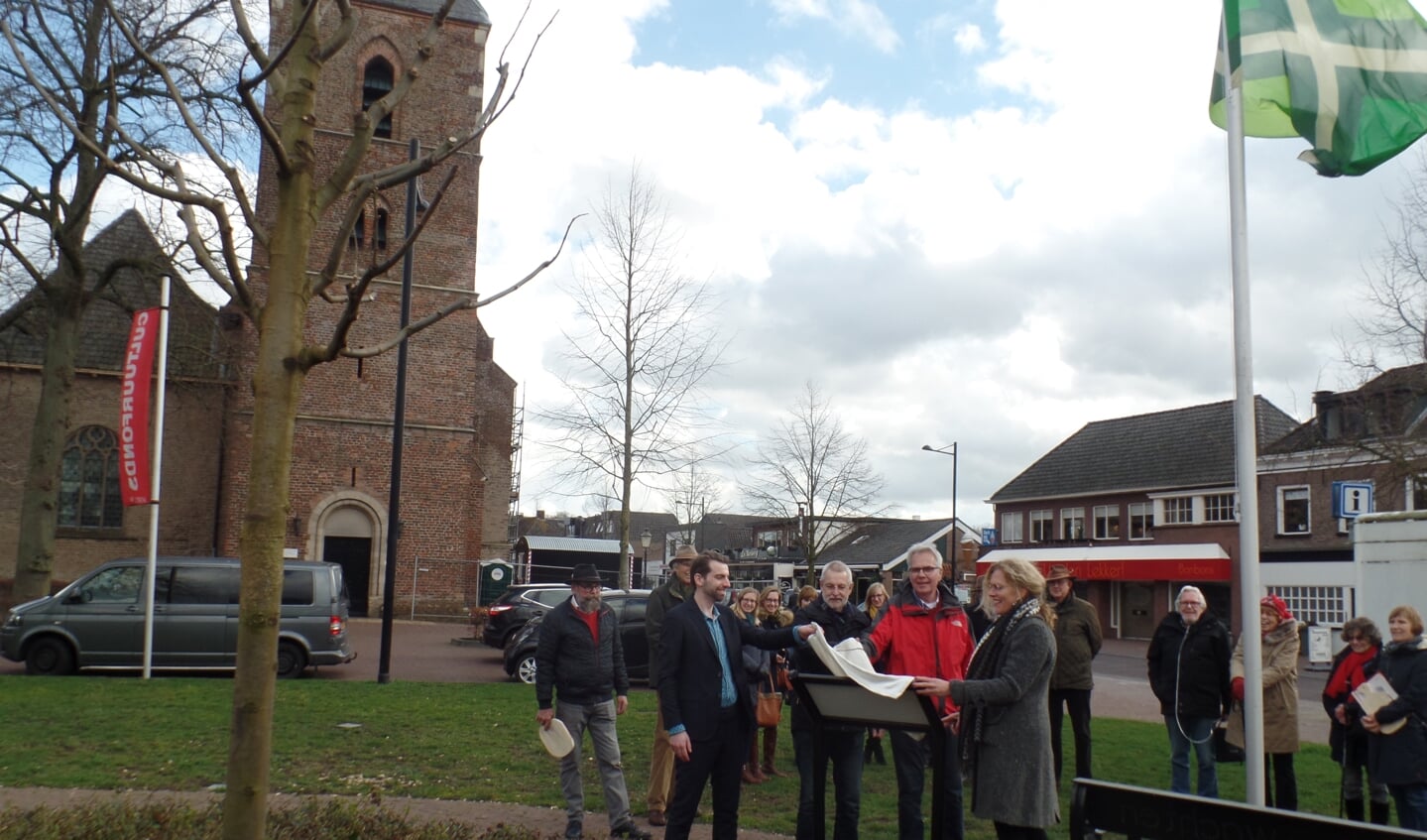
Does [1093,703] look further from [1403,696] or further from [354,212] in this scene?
[354,212]

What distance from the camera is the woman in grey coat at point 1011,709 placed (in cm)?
530

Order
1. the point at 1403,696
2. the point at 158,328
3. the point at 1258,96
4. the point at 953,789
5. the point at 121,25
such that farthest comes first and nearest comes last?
1. the point at 158,328
2. the point at 1403,696
3. the point at 1258,96
4. the point at 953,789
5. the point at 121,25

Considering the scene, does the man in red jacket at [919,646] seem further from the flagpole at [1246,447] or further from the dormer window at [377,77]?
the dormer window at [377,77]

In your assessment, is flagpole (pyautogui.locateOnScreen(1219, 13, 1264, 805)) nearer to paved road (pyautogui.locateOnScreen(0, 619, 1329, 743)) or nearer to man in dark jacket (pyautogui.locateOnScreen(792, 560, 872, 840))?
man in dark jacket (pyautogui.locateOnScreen(792, 560, 872, 840))

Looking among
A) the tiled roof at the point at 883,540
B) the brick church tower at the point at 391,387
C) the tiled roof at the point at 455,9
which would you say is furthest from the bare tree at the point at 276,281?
the tiled roof at the point at 883,540

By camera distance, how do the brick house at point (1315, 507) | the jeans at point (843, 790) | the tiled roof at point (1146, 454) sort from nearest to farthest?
the jeans at point (843, 790)
the brick house at point (1315, 507)
the tiled roof at point (1146, 454)

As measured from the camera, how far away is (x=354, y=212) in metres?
4.79

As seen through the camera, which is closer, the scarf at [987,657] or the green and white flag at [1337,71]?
the scarf at [987,657]

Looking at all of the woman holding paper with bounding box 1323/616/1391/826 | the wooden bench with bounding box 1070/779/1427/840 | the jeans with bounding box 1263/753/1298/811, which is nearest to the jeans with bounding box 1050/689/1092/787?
the jeans with bounding box 1263/753/1298/811

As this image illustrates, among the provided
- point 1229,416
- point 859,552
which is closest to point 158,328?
point 1229,416

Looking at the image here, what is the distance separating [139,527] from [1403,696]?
3166cm

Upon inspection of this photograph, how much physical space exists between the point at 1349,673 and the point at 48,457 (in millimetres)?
21378

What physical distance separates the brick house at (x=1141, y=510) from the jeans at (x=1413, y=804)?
3336 cm

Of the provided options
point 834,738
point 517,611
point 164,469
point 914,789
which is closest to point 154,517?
point 517,611
